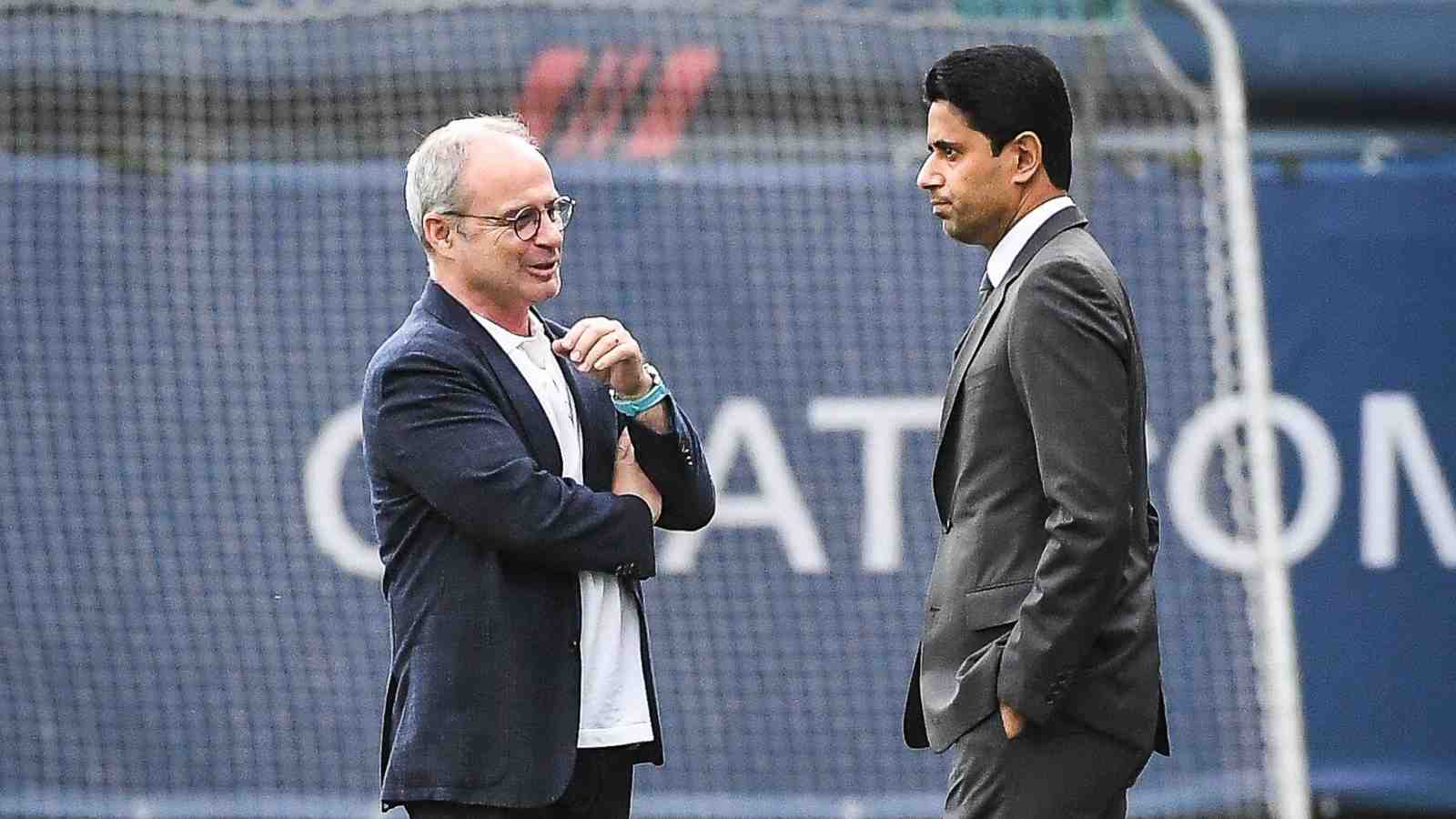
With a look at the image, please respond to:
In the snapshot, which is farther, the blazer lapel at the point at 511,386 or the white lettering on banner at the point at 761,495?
the white lettering on banner at the point at 761,495

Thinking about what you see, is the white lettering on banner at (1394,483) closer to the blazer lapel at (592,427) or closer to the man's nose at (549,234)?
the blazer lapel at (592,427)

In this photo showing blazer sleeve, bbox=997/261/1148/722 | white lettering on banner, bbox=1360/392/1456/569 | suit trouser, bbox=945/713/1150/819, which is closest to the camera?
blazer sleeve, bbox=997/261/1148/722

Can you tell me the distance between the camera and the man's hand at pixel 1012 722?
281 centimetres

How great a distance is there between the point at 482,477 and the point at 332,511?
3.40m

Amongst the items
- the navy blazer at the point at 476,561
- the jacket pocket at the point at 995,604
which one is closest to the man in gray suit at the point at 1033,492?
the jacket pocket at the point at 995,604

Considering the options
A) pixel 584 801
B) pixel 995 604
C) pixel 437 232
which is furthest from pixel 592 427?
pixel 995 604

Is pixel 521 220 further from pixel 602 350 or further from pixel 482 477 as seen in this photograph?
pixel 482 477

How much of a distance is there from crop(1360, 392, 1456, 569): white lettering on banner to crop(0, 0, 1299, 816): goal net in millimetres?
459

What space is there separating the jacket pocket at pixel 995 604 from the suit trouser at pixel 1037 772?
12cm

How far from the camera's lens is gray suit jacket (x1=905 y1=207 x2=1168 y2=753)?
2750 millimetres

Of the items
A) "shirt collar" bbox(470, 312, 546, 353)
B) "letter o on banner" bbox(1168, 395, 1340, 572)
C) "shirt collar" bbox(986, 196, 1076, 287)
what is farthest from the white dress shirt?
"letter o on banner" bbox(1168, 395, 1340, 572)

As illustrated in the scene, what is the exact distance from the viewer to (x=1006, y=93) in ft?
9.52

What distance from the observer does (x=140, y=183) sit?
20.8ft

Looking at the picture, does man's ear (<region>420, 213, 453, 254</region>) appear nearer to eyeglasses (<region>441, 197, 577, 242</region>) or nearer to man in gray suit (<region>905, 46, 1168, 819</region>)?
eyeglasses (<region>441, 197, 577, 242</region>)
